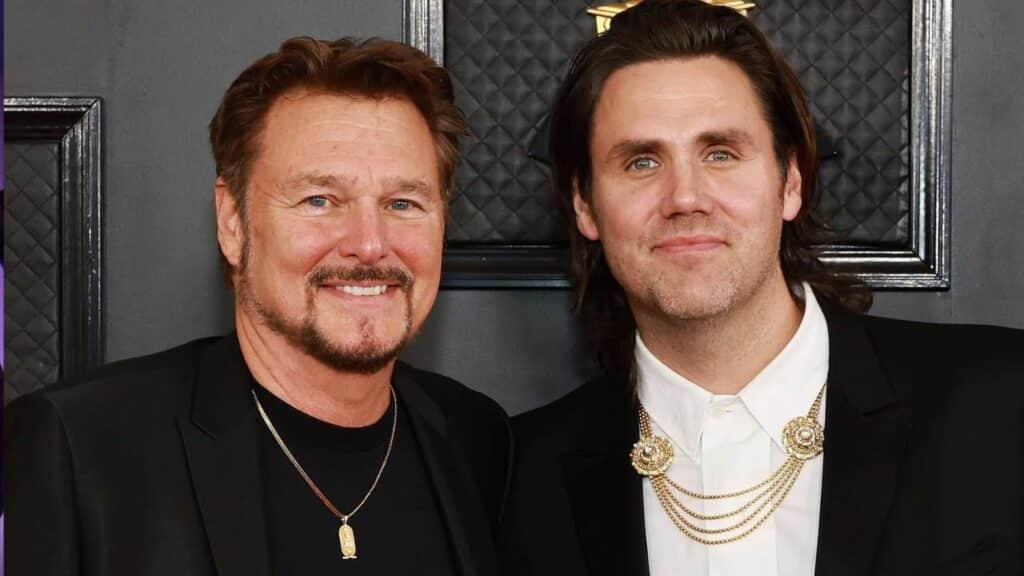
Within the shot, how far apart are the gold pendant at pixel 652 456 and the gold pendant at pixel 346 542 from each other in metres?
0.55

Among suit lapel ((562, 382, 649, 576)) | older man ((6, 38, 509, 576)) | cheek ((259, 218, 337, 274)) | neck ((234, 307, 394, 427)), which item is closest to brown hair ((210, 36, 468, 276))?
older man ((6, 38, 509, 576))

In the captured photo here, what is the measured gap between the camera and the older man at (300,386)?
74.2 inches

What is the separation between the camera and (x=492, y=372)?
278cm

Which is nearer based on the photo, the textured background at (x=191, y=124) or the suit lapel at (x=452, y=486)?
the suit lapel at (x=452, y=486)

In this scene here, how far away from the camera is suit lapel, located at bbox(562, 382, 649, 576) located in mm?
2223

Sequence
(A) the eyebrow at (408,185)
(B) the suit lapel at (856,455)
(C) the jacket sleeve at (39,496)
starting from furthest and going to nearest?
(A) the eyebrow at (408,185) → (B) the suit lapel at (856,455) → (C) the jacket sleeve at (39,496)

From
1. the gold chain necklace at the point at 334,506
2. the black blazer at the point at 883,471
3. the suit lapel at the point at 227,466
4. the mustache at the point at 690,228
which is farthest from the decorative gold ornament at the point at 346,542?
the mustache at the point at 690,228

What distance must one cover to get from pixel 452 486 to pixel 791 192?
0.84 m

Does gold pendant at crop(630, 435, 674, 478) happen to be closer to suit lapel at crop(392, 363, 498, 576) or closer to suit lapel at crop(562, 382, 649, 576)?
suit lapel at crop(562, 382, 649, 576)

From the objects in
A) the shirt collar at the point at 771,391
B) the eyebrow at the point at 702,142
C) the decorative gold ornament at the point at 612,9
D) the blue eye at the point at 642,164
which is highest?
the decorative gold ornament at the point at 612,9

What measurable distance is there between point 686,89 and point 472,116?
2.09 ft

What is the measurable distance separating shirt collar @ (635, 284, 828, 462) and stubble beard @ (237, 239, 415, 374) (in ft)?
1.71

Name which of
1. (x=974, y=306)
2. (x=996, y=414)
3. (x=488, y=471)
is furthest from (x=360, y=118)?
(x=974, y=306)

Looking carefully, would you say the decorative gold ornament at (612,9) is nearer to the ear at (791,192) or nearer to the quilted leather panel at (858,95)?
the quilted leather panel at (858,95)
